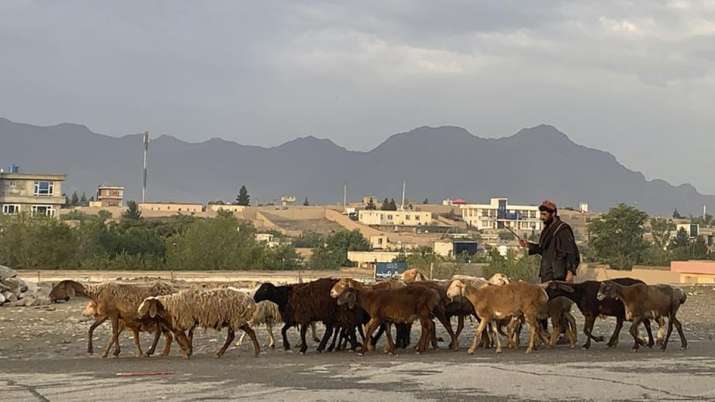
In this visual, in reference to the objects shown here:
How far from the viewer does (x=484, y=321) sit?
60.2ft

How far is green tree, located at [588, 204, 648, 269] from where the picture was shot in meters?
92.4

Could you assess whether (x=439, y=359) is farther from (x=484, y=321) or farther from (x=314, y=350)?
(x=314, y=350)

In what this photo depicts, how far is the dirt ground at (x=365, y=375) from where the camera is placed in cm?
1329

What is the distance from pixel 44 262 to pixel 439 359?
54.1 meters

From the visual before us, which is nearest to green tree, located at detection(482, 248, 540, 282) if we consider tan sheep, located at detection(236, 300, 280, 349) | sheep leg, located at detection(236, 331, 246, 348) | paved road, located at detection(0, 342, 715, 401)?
sheep leg, located at detection(236, 331, 246, 348)

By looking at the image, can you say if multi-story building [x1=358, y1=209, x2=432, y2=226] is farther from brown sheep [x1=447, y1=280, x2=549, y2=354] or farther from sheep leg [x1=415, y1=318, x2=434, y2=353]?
brown sheep [x1=447, y1=280, x2=549, y2=354]

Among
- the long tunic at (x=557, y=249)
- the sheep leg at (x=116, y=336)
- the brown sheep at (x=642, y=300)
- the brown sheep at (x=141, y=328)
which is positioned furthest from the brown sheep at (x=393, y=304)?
the sheep leg at (x=116, y=336)

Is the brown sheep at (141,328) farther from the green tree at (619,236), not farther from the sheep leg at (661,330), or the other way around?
the green tree at (619,236)

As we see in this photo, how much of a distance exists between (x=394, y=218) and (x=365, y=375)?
171502 millimetres

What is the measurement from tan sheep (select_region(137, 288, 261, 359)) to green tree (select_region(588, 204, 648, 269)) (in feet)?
243

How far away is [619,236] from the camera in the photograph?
95000mm

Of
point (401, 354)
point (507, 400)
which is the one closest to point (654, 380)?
point (507, 400)

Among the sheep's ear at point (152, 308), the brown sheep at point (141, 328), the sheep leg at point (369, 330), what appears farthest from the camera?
the brown sheep at point (141, 328)

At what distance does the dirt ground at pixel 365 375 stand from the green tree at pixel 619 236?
73300 mm
